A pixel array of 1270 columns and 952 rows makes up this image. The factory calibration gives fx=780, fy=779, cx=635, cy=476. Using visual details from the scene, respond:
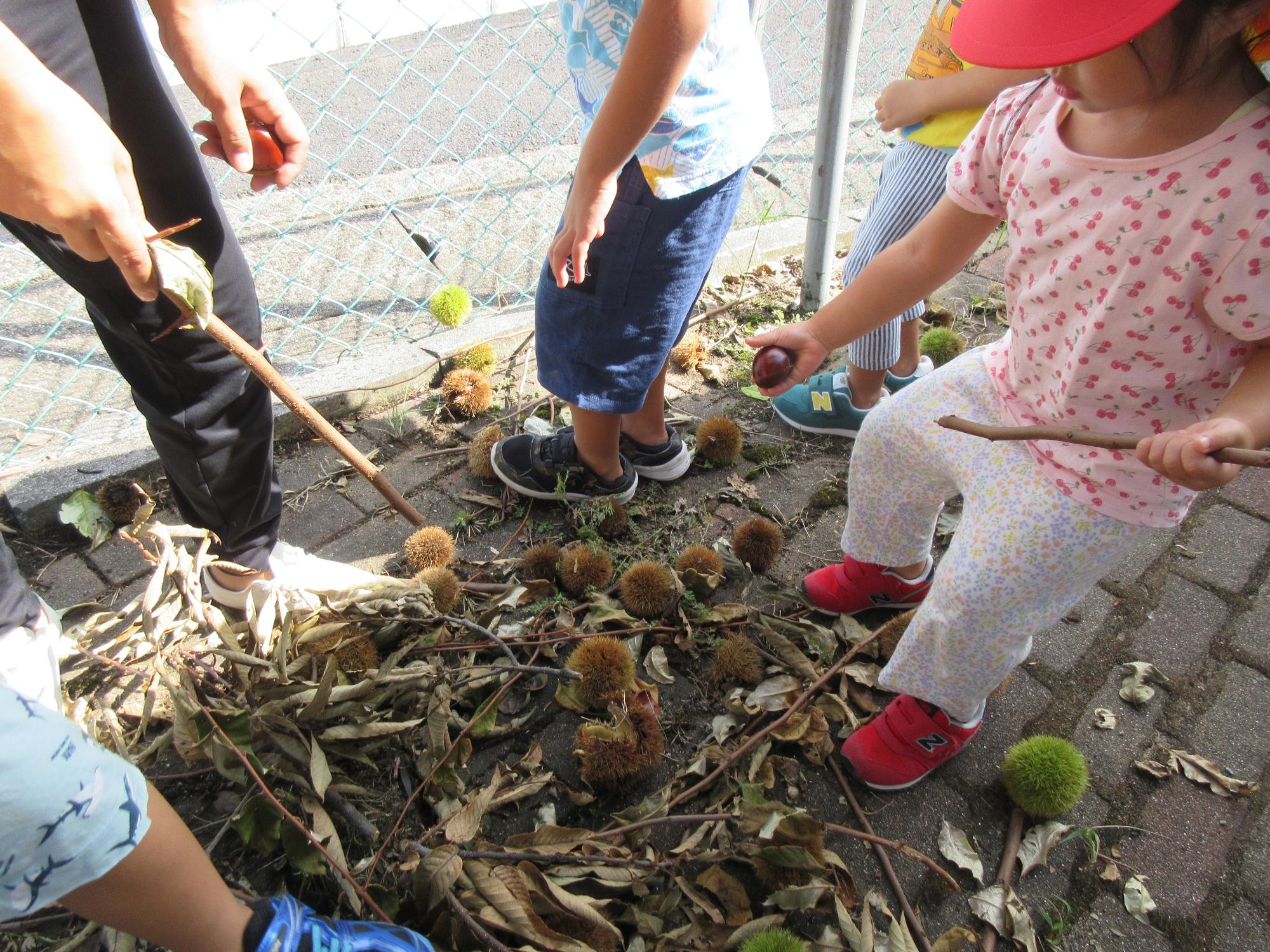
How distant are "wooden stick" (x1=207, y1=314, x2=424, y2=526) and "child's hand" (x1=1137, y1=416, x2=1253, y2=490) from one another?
1227 mm

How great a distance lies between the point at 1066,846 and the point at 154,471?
2376mm

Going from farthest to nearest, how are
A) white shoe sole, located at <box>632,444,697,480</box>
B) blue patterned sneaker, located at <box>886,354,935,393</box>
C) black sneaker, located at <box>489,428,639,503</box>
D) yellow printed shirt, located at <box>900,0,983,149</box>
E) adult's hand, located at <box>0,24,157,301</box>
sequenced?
blue patterned sneaker, located at <box>886,354,935,393</box> < white shoe sole, located at <box>632,444,697,480</box> < black sneaker, located at <box>489,428,639,503</box> < yellow printed shirt, located at <box>900,0,983,149</box> < adult's hand, located at <box>0,24,157,301</box>

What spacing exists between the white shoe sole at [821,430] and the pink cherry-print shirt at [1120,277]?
1.00m

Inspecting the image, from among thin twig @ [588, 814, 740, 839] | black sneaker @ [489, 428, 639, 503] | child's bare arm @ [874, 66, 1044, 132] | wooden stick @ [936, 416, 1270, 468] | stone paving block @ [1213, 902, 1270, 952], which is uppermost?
child's bare arm @ [874, 66, 1044, 132]

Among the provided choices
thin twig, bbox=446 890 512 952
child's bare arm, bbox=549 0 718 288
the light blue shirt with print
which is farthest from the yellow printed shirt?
Answer: thin twig, bbox=446 890 512 952

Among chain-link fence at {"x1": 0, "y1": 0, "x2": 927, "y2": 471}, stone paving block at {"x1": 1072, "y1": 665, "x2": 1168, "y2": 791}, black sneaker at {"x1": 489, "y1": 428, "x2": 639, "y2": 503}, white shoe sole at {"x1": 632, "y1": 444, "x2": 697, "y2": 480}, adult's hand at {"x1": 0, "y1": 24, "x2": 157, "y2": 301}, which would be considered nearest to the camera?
adult's hand at {"x1": 0, "y1": 24, "x2": 157, "y2": 301}

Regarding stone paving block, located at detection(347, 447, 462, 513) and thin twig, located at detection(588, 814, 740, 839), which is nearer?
thin twig, located at detection(588, 814, 740, 839)

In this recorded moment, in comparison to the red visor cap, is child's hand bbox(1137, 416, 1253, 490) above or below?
below

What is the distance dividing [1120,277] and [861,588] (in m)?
0.88

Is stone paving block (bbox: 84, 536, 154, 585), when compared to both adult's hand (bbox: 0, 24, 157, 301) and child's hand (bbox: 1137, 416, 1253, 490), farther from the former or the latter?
child's hand (bbox: 1137, 416, 1253, 490)

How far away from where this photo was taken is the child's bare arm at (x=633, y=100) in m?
1.21

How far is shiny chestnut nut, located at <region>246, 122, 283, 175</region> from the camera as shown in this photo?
1.47 meters

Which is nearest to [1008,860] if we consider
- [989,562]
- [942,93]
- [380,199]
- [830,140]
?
[989,562]

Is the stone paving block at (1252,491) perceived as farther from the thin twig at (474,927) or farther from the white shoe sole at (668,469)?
the thin twig at (474,927)
